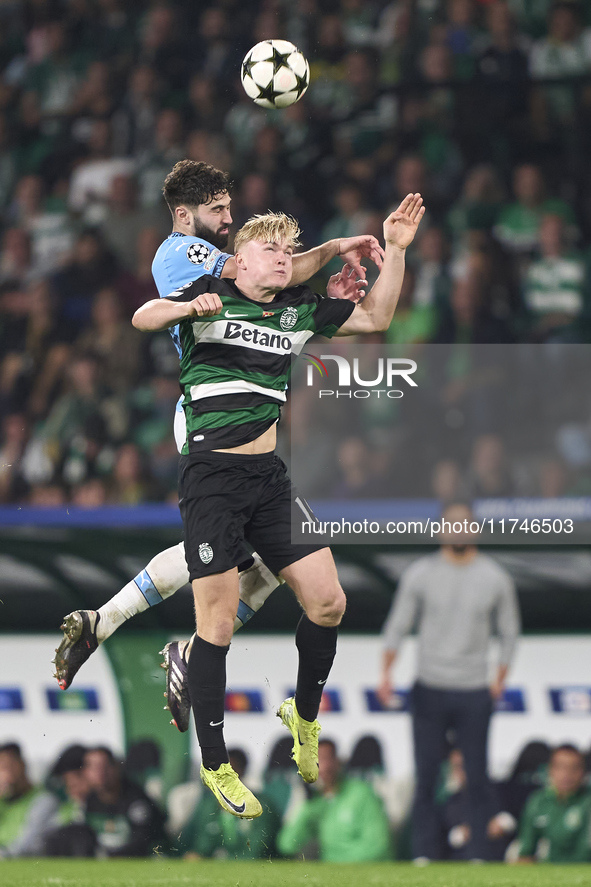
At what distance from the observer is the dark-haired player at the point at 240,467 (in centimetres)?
503

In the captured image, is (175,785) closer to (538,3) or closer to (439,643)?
(439,643)

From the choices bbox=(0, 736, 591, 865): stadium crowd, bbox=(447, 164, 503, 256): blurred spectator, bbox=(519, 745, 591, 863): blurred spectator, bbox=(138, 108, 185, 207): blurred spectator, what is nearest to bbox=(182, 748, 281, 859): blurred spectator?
bbox=(0, 736, 591, 865): stadium crowd

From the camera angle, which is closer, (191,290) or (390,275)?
(191,290)

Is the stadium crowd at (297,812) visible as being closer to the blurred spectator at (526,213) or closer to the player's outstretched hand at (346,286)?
the blurred spectator at (526,213)

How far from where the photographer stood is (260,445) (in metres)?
5.23

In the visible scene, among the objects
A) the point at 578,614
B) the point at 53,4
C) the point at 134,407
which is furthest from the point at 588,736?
the point at 53,4

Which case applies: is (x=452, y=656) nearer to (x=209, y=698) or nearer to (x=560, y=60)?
(x=209, y=698)

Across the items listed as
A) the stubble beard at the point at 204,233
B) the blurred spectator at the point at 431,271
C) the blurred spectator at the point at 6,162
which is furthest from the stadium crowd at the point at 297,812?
the blurred spectator at the point at 6,162

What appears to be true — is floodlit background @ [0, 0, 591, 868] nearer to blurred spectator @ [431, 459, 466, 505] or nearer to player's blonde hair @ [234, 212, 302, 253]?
blurred spectator @ [431, 459, 466, 505]

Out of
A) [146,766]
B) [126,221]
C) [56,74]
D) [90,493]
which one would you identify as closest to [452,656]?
[146,766]

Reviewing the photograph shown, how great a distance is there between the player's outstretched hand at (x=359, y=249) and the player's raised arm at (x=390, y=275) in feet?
0.40

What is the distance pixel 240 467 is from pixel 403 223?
1.30 metres

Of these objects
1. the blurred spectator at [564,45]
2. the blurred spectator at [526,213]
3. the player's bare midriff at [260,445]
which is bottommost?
the player's bare midriff at [260,445]

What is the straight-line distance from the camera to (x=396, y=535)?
8.32m
